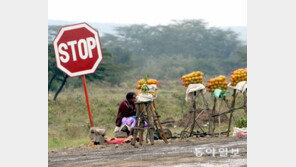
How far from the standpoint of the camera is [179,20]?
75.4 meters

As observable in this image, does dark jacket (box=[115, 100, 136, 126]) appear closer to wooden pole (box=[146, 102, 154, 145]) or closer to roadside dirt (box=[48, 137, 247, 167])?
roadside dirt (box=[48, 137, 247, 167])

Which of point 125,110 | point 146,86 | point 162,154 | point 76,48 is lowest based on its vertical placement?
point 162,154

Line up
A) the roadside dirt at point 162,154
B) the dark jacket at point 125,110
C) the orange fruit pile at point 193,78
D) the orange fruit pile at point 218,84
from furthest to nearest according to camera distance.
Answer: the dark jacket at point 125,110 → the orange fruit pile at point 218,84 → the orange fruit pile at point 193,78 → the roadside dirt at point 162,154

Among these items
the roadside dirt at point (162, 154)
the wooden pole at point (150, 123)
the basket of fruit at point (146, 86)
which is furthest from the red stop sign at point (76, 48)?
the roadside dirt at point (162, 154)

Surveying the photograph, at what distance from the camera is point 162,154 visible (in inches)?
358

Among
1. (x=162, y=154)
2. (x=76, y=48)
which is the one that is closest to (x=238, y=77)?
(x=162, y=154)

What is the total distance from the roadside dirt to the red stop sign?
1.63m

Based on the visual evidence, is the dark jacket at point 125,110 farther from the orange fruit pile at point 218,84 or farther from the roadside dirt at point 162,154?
the orange fruit pile at point 218,84

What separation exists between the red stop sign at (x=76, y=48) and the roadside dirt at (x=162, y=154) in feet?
5.35

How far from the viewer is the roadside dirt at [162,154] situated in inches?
316

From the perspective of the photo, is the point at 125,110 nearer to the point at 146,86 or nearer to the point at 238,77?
the point at 146,86

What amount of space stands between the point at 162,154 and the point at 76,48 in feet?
8.57

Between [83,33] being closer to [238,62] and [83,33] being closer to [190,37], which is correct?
[238,62]
